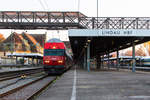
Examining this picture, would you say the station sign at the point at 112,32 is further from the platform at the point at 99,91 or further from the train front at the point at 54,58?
the platform at the point at 99,91

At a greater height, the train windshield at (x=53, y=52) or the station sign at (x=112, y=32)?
the station sign at (x=112, y=32)

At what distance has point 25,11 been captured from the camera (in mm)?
35062

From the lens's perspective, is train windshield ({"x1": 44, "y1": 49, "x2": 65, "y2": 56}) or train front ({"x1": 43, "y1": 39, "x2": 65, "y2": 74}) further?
train windshield ({"x1": 44, "y1": 49, "x2": 65, "y2": 56})

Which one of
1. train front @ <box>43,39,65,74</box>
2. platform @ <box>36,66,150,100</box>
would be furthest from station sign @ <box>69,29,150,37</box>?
platform @ <box>36,66,150,100</box>

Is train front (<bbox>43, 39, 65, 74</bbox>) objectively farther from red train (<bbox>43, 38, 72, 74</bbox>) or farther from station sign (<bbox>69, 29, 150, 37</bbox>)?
station sign (<bbox>69, 29, 150, 37</bbox>)

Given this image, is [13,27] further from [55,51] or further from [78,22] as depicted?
[55,51]

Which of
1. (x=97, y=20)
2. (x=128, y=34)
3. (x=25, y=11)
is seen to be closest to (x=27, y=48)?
(x=25, y=11)

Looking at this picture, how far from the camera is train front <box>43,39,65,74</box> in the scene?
74.7ft

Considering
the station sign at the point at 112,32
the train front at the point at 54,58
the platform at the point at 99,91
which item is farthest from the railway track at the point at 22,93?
the station sign at the point at 112,32

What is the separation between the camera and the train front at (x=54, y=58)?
896 inches

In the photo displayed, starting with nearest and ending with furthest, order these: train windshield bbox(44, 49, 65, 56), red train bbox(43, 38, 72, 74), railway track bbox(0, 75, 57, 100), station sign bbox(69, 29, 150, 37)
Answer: railway track bbox(0, 75, 57, 100), red train bbox(43, 38, 72, 74), train windshield bbox(44, 49, 65, 56), station sign bbox(69, 29, 150, 37)

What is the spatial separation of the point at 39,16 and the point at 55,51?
13.9 metres

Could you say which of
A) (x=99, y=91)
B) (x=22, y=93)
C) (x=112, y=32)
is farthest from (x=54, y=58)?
(x=99, y=91)

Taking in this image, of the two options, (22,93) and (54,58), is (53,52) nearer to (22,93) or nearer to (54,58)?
(54,58)
